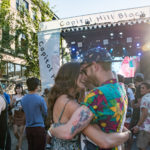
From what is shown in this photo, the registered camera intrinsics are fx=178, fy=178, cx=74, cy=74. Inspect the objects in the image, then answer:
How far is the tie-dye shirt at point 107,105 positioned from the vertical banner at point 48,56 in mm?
4789

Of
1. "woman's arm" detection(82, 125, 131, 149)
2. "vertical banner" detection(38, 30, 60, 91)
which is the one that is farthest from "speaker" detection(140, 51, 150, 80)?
"woman's arm" detection(82, 125, 131, 149)

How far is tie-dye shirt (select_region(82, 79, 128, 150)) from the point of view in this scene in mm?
1295

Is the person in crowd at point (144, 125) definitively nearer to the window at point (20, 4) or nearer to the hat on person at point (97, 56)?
the hat on person at point (97, 56)

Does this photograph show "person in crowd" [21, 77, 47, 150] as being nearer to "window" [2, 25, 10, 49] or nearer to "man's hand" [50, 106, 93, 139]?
"man's hand" [50, 106, 93, 139]

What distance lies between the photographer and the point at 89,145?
58.5 inches

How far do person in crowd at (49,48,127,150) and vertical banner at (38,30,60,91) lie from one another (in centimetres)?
457

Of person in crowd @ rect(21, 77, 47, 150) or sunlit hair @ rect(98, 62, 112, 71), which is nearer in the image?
sunlit hair @ rect(98, 62, 112, 71)

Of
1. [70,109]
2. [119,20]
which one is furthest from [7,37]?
[70,109]

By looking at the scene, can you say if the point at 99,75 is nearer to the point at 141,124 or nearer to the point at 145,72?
the point at 141,124

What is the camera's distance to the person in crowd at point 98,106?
127cm

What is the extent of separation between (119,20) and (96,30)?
1.04 m

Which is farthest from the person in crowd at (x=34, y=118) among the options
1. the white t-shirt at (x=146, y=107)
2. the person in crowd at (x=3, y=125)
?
the white t-shirt at (x=146, y=107)

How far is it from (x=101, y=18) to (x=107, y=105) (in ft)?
21.9

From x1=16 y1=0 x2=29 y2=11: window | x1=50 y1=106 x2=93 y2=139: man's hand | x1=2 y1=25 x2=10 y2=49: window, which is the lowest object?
x1=50 y1=106 x2=93 y2=139: man's hand
